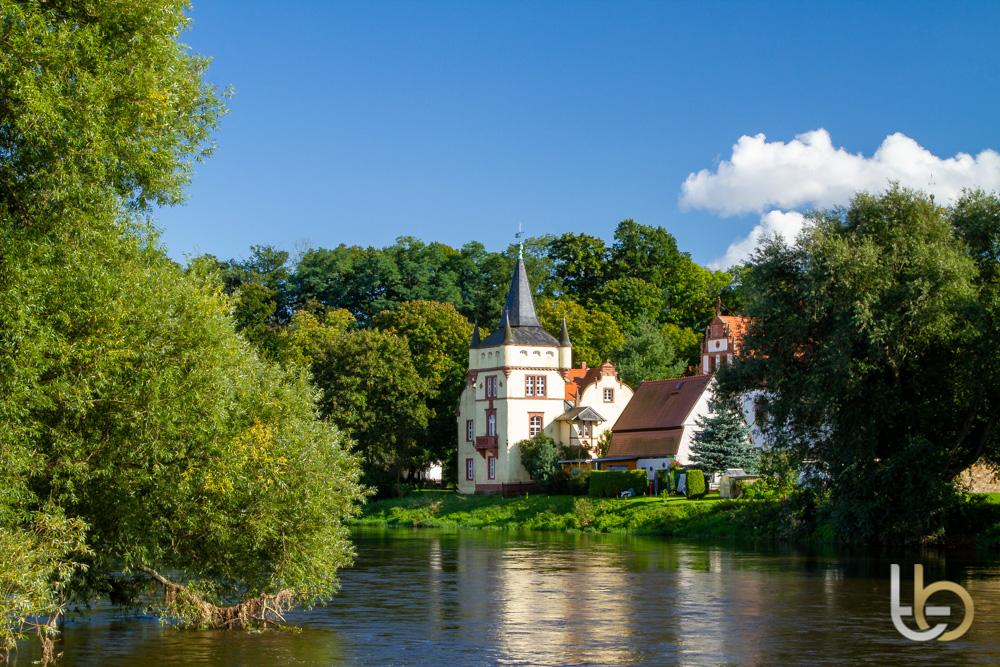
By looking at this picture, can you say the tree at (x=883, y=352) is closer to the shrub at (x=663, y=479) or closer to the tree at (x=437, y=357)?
the shrub at (x=663, y=479)

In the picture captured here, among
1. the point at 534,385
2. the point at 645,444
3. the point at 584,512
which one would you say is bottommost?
the point at 584,512

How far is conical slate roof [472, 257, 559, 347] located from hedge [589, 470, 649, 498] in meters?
17.6

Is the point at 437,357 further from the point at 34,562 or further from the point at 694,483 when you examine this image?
the point at 34,562

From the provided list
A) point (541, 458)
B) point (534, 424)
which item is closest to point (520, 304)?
point (534, 424)

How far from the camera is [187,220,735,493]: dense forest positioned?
82500 millimetres

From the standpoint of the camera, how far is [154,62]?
20.9m

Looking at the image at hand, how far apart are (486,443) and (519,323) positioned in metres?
8.89

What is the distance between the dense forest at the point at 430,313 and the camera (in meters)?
82.5

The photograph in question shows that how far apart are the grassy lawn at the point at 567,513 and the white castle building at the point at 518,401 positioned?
4.16m

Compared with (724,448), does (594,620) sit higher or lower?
lower

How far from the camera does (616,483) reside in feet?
225

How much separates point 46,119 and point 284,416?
7.65m

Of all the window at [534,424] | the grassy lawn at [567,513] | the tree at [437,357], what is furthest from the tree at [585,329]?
the grassy lawn at [567,513]

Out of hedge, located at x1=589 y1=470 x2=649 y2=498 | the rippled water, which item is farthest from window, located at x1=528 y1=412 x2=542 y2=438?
the rippled water
